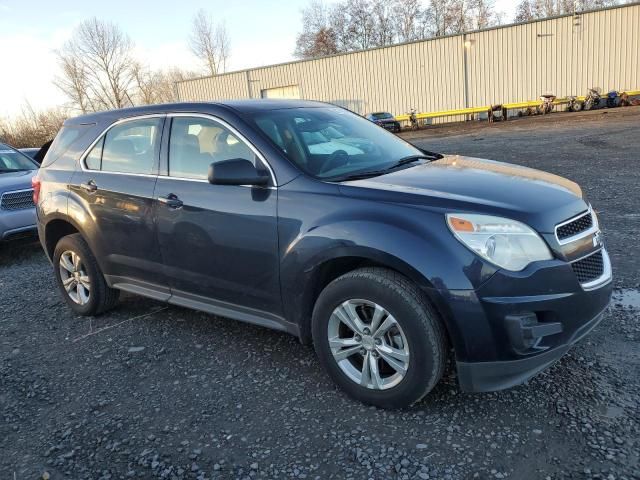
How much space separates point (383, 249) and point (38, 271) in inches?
217

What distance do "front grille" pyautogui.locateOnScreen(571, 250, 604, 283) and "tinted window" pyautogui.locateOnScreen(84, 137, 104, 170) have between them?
3689 mm

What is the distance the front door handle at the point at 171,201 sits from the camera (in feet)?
11.9

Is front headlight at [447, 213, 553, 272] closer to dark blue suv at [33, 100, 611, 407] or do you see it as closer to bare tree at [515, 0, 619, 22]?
dark blue suv at [33, 100, 611, 407]

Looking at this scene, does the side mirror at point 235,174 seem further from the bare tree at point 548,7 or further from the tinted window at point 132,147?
the bare tree at point 548,7

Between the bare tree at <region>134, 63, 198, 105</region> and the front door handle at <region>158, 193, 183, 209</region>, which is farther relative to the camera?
the bare tree at <region>134, 63, 198, 105</region>

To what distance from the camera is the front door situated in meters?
3.27

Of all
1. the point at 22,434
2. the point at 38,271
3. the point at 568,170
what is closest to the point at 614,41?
the point at 568,170

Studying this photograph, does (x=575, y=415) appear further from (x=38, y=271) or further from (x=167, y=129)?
(x=38, y=271)

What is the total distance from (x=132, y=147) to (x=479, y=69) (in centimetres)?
3178

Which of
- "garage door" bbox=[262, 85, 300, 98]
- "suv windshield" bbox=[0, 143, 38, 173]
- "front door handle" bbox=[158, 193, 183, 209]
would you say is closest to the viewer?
"front door handle" bbox=[158, 193, 183, 209]

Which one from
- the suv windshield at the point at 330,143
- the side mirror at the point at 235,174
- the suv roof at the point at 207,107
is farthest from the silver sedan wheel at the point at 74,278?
the suv windshield at the point at 330,143

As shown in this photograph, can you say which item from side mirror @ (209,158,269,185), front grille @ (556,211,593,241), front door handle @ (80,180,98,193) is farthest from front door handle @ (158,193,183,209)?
front grille @ (556,211,593,241)

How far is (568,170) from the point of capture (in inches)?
392

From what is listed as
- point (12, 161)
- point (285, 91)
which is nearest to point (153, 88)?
point (285, 91)
